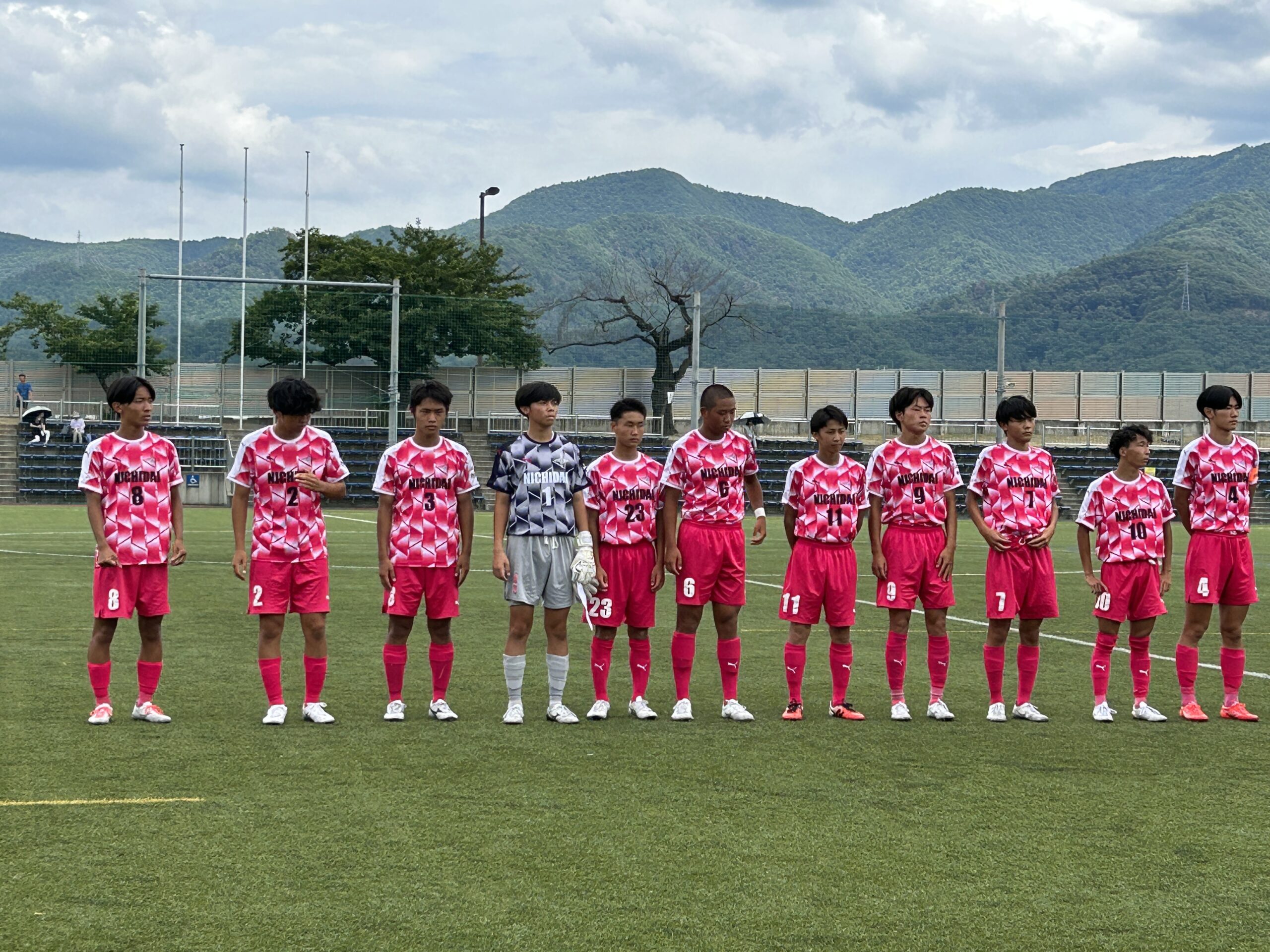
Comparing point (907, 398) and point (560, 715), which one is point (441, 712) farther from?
point (907, 398)

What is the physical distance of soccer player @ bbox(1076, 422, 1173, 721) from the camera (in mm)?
7922

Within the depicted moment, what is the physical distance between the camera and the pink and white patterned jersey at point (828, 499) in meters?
7.78

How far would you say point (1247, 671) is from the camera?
1002cm

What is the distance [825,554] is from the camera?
7828 millimetres

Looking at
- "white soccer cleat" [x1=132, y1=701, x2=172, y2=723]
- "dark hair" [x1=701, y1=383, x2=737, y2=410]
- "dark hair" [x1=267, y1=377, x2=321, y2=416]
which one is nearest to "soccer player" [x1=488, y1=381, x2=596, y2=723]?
"dark hair" [x1=701, y1=383, x2=737, y2=410]

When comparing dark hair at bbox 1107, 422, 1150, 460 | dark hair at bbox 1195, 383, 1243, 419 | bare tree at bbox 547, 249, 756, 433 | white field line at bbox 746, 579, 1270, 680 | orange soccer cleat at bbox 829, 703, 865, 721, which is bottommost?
white field line at bbox 746, 579, 1270, 680

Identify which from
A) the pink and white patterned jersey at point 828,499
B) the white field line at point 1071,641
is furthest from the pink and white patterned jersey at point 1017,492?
the white field line at point 1071,641

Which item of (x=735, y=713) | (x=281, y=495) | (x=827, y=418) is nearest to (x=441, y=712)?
(x=281, y=495)

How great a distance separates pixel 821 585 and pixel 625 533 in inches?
42.6

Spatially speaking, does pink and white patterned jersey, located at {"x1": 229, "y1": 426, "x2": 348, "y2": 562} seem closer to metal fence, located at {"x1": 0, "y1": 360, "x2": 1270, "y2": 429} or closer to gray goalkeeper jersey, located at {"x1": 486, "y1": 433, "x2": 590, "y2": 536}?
gray goalkeeper jersey, located at {"x1": 486, "y1": 433, "x2": 590, "y2": 536}

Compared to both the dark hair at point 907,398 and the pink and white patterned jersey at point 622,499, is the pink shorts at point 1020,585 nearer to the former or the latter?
the dark hair at point 907,398

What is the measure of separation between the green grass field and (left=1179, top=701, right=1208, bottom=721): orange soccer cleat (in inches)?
8.4

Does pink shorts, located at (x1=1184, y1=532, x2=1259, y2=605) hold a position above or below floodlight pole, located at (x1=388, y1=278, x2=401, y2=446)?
→ below

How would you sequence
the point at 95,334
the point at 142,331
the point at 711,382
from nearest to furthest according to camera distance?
the point at 142,331, the point at 711,382, the point at 95,334
